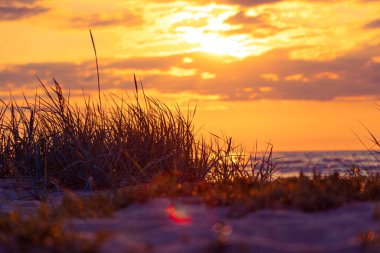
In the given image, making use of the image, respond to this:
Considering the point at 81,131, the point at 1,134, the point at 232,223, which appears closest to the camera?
the point at 232,223

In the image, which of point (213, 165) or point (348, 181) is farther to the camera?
point (213, 165)

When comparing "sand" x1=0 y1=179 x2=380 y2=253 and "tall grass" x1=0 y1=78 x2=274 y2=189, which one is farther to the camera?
"tall grass" x1=0 y1=78 x2=274 y2=189

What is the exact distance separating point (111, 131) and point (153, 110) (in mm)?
754

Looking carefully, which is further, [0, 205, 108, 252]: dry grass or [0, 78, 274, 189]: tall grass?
[0, 78, 274, 189]: tall grass

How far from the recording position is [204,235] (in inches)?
143

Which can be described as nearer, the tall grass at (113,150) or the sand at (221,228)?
the sand at (221,228)

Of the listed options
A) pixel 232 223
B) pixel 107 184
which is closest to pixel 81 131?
pixel 107 184

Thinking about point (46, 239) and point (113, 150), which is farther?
point (113, 150)

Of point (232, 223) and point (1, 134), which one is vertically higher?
point (1, 134)

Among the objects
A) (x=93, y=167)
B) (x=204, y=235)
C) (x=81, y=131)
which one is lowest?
(x=204, y=235)

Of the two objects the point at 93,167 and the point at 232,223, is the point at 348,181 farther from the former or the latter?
the point at 93,167

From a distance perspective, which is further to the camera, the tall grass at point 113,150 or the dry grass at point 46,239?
the tall grass at point 113,150

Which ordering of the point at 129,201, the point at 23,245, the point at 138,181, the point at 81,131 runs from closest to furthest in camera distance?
the point at 23,245 → the point at 129,201 → the point at 138,181 → the point at 81,131

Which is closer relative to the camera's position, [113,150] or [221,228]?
[221,228]
